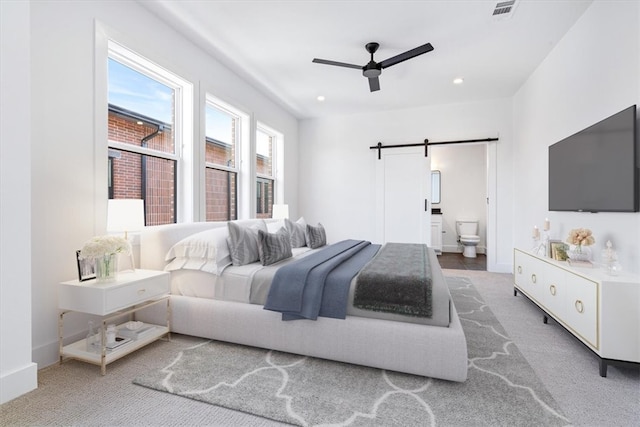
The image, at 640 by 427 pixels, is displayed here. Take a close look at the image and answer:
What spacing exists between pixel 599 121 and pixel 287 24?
3022 millimetres

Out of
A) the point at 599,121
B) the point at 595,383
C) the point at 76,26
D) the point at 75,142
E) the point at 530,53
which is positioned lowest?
the point at 595,383

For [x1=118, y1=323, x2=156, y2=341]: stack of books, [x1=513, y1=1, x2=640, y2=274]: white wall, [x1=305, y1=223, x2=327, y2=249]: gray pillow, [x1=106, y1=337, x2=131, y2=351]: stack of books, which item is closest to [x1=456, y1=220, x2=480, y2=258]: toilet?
[x1=513, y1=1, x2=640, y2=274]: white wall

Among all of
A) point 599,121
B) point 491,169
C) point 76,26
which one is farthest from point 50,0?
point 491,169

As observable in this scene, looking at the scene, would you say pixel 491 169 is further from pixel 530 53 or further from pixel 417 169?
pixel 530 53

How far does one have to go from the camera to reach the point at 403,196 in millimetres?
5594

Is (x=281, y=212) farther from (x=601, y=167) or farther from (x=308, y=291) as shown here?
(x=601, y=167)

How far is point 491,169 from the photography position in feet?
16.6

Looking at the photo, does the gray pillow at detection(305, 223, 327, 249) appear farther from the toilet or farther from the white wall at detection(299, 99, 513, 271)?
the toilet

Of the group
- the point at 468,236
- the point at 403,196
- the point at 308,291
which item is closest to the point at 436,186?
the point at 468,236

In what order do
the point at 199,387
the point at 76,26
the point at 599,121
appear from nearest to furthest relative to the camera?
the point at 199,387
the point at 76,26
the point at 599,121

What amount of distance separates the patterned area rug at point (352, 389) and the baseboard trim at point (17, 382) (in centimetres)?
51

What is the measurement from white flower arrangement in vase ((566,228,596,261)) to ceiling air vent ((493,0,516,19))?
2.11 m

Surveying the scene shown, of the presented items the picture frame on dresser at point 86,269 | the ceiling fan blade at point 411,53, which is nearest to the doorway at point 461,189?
the ceiling fan blade at point 411,53

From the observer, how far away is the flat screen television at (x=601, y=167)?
213cm
